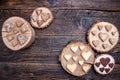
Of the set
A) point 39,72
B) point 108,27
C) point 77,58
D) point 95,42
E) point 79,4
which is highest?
point 79,4

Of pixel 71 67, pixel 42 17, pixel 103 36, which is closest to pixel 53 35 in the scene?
pixel 42 17

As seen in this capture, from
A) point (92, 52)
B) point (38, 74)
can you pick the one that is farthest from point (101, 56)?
point (38, 74)

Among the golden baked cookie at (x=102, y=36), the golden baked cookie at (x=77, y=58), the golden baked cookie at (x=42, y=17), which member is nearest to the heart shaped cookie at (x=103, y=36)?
the golden baked cookie at (x=102, y=36)

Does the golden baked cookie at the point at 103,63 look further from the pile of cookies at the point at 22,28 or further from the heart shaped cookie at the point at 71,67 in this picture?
the pile of cookies at the point at 22,28

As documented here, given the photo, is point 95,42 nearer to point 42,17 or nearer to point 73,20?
point 73,20

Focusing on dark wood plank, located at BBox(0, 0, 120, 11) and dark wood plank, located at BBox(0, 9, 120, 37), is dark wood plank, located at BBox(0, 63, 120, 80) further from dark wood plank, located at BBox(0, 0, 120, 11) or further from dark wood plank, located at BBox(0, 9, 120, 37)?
dark wood plank, located at BBox(0, 0, 120, 11)

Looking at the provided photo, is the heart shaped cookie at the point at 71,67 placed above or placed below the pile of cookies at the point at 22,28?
below
